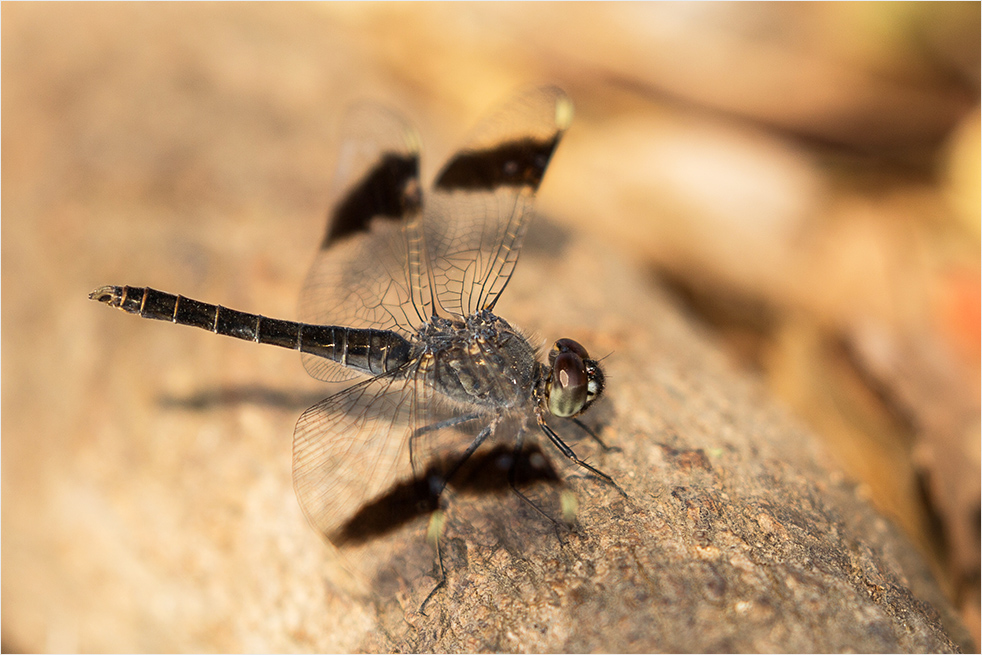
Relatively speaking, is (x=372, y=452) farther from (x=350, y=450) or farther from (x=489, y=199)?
(x=489, y=199)

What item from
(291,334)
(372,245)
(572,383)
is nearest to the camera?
(572,383)

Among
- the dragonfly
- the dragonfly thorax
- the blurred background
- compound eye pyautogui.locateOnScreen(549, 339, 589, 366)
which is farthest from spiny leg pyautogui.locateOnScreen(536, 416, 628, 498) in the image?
the blurred background

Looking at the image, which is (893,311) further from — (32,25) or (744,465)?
(32,25)

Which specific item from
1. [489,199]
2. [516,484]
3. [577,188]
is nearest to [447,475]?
[516,484]

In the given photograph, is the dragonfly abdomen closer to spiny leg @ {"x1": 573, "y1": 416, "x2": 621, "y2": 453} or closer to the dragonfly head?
the dragonfly head

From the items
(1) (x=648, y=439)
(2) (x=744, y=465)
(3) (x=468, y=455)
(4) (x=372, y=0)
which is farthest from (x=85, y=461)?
(4) (x=372, y=0)

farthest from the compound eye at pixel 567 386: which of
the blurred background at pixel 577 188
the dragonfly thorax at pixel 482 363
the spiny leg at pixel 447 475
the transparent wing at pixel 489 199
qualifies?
the blurred background at pixel 577 188

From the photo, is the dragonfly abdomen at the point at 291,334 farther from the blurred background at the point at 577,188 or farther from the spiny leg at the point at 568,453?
the spiny leg at the point at 568,453
